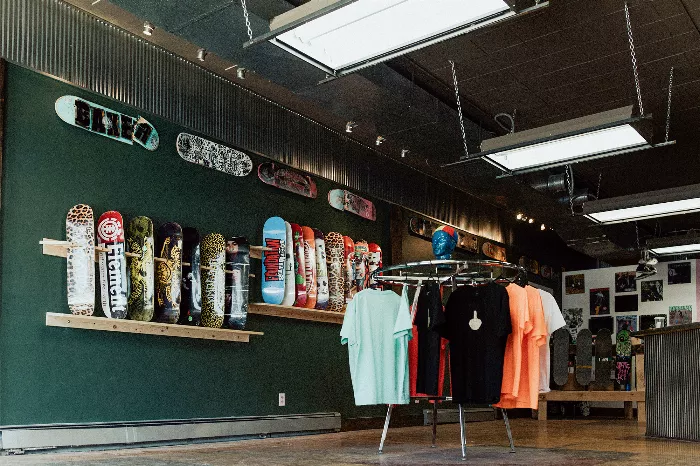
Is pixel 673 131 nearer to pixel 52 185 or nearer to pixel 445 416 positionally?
pixel 445 416

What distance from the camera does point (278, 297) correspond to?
692 cm

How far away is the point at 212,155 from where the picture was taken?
22.0 feet

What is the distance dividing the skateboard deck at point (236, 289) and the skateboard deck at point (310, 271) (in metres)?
0.94

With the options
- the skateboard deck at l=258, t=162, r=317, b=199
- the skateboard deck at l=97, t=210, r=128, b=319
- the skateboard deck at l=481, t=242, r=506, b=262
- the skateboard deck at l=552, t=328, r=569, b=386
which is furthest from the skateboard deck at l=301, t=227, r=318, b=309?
the skateboard deck at l=552, t=328, r=569, b=386

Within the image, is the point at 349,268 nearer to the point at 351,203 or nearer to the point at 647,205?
the point at 351,203

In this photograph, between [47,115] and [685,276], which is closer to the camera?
[47,115]

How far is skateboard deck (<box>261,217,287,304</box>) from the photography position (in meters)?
6.91

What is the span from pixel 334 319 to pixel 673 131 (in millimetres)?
4300

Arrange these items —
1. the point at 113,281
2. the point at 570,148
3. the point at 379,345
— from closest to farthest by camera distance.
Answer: the point at 379,345 → the point at 113,281 → the point at 570,148

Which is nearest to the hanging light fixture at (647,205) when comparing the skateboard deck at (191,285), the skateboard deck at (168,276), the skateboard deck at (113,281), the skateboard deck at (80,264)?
the skateboard deck at (191,285)

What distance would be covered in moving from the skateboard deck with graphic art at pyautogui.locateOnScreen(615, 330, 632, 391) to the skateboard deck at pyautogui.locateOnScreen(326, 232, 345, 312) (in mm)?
6183

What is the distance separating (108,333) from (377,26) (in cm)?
332

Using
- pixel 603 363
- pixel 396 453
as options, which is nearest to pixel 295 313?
pixel 396 453

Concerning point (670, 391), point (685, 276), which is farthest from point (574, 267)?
point (670, 391)
